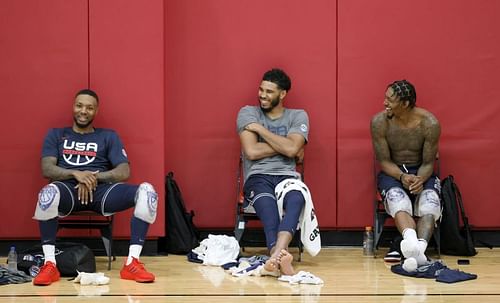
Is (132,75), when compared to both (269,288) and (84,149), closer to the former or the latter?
(84,149)

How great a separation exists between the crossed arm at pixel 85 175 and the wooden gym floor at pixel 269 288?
1.90ft

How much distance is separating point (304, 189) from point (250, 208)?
0.50 m

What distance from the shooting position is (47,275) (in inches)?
242

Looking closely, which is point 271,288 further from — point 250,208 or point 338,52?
point 338,52

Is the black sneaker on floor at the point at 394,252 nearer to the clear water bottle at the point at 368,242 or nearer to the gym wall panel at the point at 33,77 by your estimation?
the clear water bottle at the point at 368,242

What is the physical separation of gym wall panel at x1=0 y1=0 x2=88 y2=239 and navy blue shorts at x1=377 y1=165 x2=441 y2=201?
7.84 ft

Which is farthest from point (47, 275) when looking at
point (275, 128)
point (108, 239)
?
point (275, 128)

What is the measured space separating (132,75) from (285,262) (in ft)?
6.50

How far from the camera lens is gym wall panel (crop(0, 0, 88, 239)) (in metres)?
7.23

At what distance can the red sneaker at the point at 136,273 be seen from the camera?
6.25 meters

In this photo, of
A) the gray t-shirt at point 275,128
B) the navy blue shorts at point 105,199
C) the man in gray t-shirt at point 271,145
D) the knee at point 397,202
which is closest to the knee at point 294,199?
the man in gray t-shirt at point 271,145

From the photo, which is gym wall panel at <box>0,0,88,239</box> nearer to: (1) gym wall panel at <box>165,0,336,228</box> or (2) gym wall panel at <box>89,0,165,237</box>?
(2) gym wall panel at <box>89,0,165,237</box>

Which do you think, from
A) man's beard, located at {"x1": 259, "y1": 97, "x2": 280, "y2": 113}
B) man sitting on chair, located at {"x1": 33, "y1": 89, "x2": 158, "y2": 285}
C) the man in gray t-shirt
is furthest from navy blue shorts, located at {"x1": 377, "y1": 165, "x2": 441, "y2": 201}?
man sitting on chair, located at {"x1": 33, "y1": 89, "x2": 158, "y2": 285}

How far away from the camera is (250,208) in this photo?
715 cm
